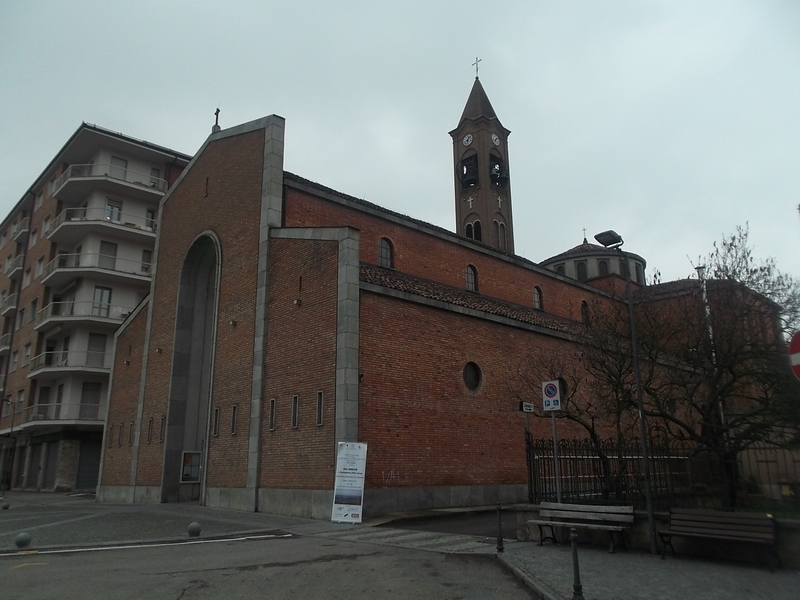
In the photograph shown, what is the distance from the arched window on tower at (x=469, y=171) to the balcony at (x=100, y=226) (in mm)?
20648

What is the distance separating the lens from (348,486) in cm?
1478

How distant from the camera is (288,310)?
18.7 m

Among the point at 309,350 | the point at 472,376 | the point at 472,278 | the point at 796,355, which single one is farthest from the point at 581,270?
the point at 796,355

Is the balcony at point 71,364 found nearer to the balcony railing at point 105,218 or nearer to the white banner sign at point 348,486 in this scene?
the balcony railing at point 105,218

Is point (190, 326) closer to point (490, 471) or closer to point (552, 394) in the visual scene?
point (490, 471)

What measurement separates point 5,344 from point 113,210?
15431 millimetres

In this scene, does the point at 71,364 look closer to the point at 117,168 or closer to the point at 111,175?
the point at 111,175

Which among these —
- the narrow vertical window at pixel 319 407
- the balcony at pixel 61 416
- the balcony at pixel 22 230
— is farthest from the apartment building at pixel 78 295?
the narrow vertical window at pixel 319 407

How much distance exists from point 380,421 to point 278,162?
9.85 metres

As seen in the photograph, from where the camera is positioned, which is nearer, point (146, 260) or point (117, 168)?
point (117, 168)

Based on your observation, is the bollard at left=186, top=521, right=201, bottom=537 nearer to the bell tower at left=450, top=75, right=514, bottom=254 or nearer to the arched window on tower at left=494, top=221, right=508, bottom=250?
the bell tower at left=450, top=75, right=514, bottom=254

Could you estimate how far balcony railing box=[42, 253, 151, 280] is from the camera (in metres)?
37.2

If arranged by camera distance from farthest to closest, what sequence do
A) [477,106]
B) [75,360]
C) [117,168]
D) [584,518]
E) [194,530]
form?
[477,106] → [117,168] → [75,360] → [194,530] → [584,518]

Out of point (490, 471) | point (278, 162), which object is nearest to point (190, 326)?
point (278, 162)
